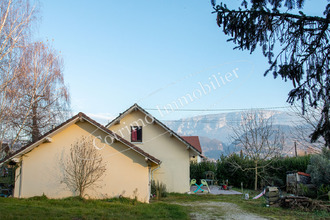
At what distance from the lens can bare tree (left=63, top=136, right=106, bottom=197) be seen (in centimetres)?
1467

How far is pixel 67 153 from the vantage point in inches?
601

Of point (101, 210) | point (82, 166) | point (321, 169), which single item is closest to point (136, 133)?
point (82, 166)

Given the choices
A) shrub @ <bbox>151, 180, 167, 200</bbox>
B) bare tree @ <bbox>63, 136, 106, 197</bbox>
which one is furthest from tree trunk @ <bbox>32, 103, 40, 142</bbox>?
shrub @ <bbox>151, 180, 167, 200</bbox>

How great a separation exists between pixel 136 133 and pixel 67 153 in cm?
718

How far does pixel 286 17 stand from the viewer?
573 cm

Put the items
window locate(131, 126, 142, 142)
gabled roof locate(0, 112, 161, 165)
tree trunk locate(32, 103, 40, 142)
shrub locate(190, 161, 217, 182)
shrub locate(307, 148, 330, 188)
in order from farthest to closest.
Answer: shrub locate(190, 161, 217, 182), tree trunk locate(32, 103, 40, 142), window locate(131, 126, 142, 142), shrub locate(307, 148, 330, 188), gabled roof locate(0, 112, 161, 165)

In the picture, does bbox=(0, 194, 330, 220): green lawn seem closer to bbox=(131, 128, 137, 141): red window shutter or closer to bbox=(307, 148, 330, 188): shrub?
bbox=(307, 148, 330, 188): shrub

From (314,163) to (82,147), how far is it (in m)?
15.6

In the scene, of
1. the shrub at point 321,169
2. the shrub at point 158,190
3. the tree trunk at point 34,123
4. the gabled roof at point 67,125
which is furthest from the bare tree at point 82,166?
the shrub at point 321,169

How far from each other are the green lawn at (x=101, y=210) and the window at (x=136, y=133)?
7.27 m

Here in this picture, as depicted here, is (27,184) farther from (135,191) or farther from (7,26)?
(7,26)

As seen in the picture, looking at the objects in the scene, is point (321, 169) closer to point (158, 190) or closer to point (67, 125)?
point (158, 190)

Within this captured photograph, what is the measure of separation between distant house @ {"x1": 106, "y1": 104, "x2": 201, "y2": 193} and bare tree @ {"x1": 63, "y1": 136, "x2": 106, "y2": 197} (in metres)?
6.07

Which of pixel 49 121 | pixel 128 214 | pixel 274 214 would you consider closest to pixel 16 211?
pixel 128 214
